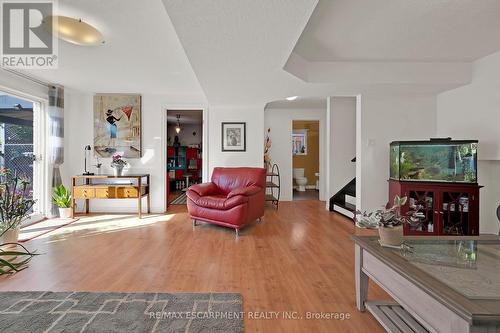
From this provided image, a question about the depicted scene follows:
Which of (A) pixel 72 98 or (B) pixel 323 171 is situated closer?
(A) pixel 72 98

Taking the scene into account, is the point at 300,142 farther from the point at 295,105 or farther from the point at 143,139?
the point at 143,139

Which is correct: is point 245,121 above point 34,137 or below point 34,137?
above

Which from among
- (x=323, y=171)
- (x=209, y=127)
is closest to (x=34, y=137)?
(x=209, y=127)

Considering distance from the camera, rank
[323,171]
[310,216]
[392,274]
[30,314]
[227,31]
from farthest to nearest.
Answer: [323,171] < [310,216] < [227,31] < [30,314] < [392,274]

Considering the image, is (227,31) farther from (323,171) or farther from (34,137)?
(323,171)

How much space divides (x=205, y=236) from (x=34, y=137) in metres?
3.36

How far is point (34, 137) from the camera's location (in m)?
4.02

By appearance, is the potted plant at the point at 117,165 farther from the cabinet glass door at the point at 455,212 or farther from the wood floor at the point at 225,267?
the cabinet glass door at the point at 455,212

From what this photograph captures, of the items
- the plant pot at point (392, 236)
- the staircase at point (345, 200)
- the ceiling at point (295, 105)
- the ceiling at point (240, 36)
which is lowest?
the staircase at point (345, 200)

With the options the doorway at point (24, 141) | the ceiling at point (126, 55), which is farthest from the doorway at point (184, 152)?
the doorway at point (24, 141)

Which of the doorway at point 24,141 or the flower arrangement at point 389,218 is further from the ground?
the doorway at point 24,141

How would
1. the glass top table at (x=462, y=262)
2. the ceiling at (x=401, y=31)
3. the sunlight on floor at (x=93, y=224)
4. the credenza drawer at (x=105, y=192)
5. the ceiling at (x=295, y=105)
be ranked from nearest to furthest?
1. the glass top table at (x=462, y=262)
2. the ceiling at (x=401, y=31)
3. the sunlight on floor at (x=93, y=224)
4. the credenza drawer at (x=105, y=192)
5. the ceiling at (x=295, y=105)

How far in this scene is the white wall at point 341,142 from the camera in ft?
15.9

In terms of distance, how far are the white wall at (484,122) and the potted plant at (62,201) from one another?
20.5ft
